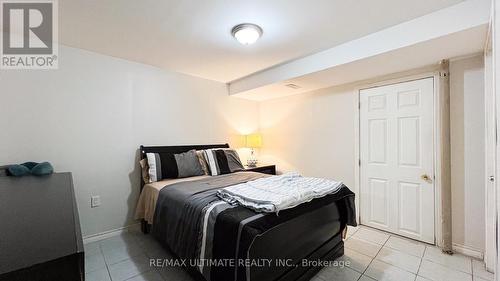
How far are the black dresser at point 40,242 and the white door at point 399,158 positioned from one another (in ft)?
10.5

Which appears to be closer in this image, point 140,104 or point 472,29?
point 472,29

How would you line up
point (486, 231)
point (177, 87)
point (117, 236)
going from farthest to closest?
point (177, 87), point (117, 236), point (486, 231)

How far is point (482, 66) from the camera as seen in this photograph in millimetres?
2172

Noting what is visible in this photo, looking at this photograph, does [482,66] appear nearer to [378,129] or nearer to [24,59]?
[378,129]

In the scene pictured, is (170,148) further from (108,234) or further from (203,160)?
(108,234)

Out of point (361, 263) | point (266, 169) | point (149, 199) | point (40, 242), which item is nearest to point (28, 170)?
point (149, 199)

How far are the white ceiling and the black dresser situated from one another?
5.34 feet

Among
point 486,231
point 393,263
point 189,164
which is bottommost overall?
point 393,263

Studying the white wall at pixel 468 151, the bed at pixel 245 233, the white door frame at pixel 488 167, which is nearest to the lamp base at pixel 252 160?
the bed at pixel 245 233

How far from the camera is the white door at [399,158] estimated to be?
8.36 feet

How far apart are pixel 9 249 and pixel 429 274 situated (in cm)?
281

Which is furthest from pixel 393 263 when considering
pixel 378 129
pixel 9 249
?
pixel 9 249

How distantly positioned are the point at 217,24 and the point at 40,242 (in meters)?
2.01

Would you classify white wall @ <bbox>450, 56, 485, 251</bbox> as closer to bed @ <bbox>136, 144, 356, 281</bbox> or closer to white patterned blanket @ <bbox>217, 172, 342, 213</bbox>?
A: bed @ <bbox>136, 144, 356, 281</bbox>
